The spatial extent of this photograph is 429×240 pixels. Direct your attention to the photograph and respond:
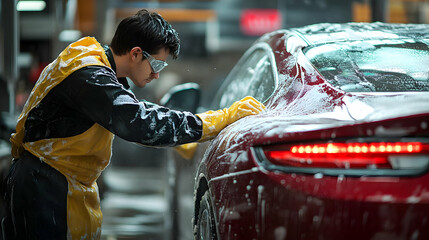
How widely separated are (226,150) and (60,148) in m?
0.83

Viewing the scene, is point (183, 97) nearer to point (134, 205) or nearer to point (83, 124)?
point (83, 124)

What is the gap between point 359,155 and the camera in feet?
7.77

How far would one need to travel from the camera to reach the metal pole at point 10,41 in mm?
7277

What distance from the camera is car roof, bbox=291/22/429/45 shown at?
3.43m

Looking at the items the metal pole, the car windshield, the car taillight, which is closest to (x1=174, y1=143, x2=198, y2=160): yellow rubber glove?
the car windshield

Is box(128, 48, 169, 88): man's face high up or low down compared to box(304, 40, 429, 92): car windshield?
down

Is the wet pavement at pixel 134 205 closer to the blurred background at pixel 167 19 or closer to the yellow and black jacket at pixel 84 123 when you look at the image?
the blurred background at pixel 167 19

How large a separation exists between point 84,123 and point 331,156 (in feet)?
4.22

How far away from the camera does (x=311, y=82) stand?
2924 mm

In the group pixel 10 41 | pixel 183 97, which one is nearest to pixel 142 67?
pixel 183 97

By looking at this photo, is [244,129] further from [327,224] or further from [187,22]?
[187,22]

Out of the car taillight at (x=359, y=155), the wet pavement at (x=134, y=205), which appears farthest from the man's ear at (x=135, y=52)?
the wet pavement at (x=134, y=205)

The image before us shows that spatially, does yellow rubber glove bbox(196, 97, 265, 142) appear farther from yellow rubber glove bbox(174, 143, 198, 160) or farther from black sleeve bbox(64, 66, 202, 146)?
yellow rubber glove bbox(174, 143, 198, 160)

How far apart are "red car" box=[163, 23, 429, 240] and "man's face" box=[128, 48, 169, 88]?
463 millimetres
